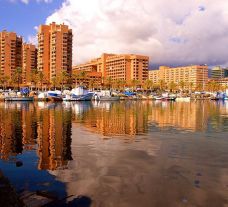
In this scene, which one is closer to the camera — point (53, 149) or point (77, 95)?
point (53, 149)

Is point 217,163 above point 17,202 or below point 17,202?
below

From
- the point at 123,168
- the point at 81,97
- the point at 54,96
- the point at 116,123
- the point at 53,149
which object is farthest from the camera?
the point at 81,97

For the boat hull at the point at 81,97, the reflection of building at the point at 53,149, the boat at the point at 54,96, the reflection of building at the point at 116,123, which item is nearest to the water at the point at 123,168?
the reflection of building at the point at 53,149

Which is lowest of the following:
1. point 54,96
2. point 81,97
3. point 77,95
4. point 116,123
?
point 116,123

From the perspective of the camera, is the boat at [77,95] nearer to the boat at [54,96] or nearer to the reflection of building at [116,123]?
the boat at [54,96]

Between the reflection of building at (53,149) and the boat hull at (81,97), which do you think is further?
the boat hull at (81,97)

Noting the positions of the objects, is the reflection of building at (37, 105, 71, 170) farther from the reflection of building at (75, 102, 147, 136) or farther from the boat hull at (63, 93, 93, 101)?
the boat hull at (63, 93, 93, 101)

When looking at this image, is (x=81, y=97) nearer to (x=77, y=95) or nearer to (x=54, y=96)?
(x=77, y=95)

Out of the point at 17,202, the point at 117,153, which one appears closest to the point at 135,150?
the point at 117,153

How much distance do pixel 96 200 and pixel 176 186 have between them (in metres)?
4.68

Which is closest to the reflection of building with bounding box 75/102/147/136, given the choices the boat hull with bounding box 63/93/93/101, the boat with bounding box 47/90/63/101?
the boat with bounding box 47/90/63/101

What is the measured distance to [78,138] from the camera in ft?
108

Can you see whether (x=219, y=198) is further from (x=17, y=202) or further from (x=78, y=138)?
(x=78, y=138)

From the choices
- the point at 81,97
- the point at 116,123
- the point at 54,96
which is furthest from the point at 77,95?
the point at 116,123
